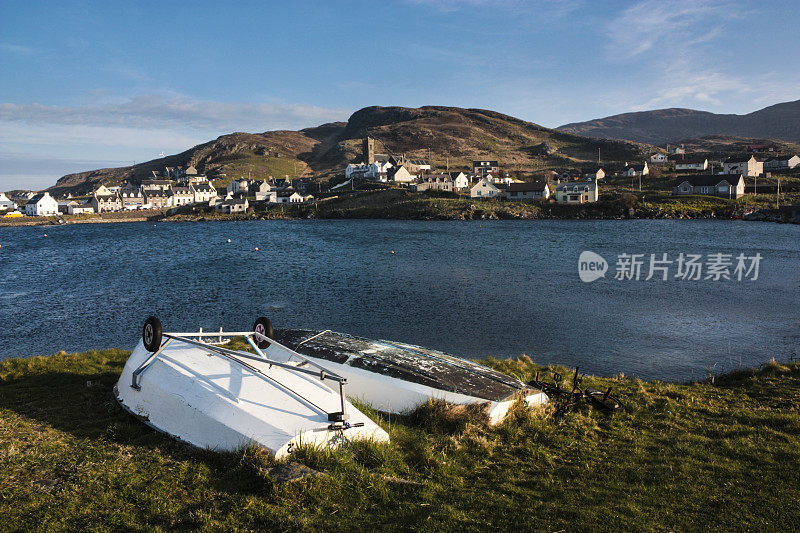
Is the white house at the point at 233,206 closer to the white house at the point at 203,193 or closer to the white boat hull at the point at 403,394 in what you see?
the white house at the point at 203,193

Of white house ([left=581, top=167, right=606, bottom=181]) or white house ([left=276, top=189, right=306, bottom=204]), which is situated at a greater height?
white house ([left=581, top=167, right=606, bottom=181])

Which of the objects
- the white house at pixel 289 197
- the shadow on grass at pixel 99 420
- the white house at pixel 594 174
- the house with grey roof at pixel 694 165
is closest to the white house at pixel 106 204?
the white house at pixel 289 197

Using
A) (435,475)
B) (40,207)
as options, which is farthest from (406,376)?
(40,207)

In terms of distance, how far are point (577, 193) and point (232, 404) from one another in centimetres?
10933

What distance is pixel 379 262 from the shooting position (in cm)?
4834

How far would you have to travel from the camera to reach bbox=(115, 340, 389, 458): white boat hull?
8109 mm

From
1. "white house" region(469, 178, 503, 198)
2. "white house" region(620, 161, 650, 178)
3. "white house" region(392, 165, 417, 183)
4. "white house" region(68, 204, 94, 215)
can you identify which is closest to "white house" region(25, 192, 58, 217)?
"white house" region(68, 204, 94, 215)

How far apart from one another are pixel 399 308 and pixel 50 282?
Result: 104 ft

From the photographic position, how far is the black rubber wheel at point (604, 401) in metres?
11.0

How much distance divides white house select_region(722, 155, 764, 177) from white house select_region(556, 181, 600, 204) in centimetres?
4448

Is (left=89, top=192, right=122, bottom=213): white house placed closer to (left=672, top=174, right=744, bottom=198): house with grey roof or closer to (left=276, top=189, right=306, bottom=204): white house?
(left=276, top=189, right=306, bottom=204): white house

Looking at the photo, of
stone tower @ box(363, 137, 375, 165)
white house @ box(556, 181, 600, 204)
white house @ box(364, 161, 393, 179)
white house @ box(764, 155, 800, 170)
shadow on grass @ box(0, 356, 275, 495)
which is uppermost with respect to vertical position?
stone tower @ box(363, 137, 375, 165)

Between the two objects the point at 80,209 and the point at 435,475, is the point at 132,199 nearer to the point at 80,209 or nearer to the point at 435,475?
the point at 80,209

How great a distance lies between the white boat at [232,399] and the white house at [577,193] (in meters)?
105
